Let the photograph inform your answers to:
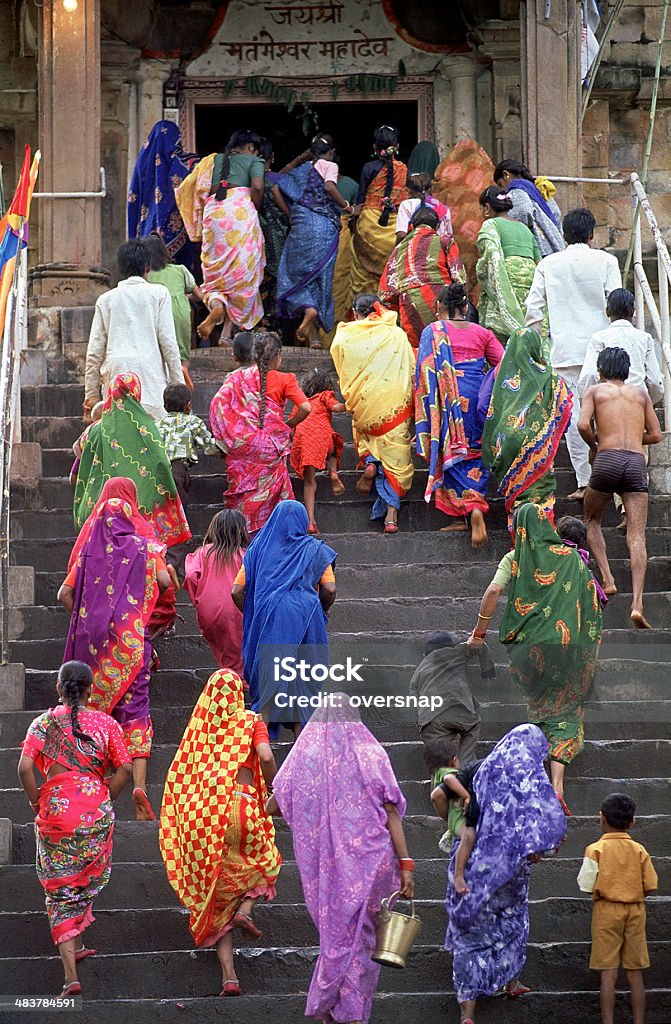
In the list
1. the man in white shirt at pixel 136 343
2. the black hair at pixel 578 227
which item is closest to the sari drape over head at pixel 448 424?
the black hair at pixel 578 227

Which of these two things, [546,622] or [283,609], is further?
[546,622]

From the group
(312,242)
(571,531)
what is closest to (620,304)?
(571,531)

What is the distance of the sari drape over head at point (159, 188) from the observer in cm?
1442

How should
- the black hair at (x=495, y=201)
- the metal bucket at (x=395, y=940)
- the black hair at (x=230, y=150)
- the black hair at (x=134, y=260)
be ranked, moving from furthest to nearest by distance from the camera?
1. the black hair at (x=230, y=150)
2. the black hair at (x=495, y=201)
3. the black hair at (x=134, y=260)
4. the metal bucket at (x=395, y=940)

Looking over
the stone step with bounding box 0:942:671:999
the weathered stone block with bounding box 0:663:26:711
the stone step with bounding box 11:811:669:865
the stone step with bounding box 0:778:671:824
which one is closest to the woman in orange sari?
the weathered stone block with bounding box 0:663:26:711

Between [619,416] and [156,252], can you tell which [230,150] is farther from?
[619,416]

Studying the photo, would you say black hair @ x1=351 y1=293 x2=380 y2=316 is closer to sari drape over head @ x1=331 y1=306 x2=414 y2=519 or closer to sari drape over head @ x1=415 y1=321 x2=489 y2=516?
sari drape over head @ x1=331 y1=306 x2=414 y2=519

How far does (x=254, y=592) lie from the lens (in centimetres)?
918

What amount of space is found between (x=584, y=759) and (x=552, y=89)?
651 centimetres

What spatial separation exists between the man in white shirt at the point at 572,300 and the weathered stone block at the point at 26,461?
3.00 m

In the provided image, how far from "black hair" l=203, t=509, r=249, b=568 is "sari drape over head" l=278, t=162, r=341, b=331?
15.0ft

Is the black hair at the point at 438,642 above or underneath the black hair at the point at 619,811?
above

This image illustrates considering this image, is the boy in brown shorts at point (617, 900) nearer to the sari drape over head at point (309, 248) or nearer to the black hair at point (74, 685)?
the black hair at point (74, 685)

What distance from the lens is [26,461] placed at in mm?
11594
